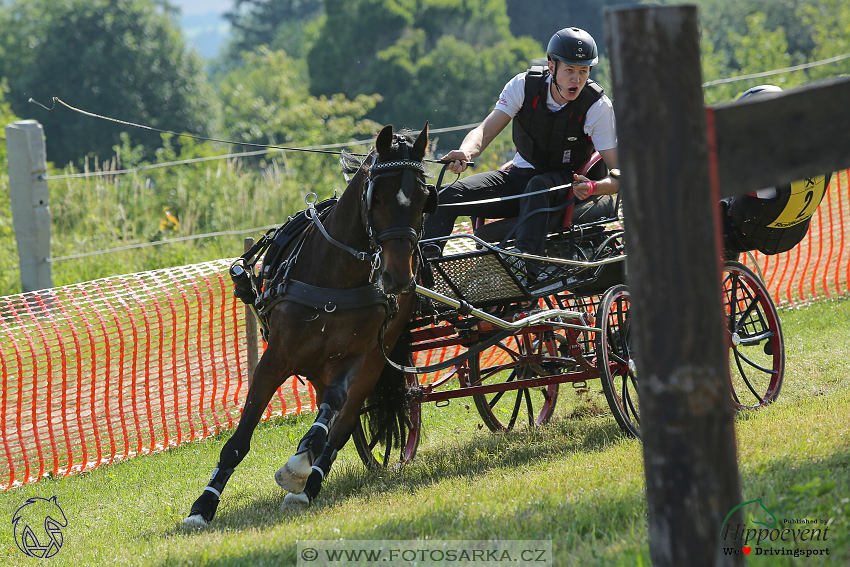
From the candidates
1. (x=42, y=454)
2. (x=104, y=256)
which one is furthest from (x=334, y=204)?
(x=104, y=256)

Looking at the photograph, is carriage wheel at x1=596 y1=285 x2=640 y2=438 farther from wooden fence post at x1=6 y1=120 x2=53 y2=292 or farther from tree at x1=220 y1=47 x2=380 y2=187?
tree at x1=220 y1=47 x2=380 y2=187

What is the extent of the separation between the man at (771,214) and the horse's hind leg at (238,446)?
2.85 m

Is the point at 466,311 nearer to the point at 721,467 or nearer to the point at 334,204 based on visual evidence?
the point at 334,204

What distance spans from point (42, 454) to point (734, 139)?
5.67 meters

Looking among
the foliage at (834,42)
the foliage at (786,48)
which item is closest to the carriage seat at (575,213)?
the foliage at (786,48)

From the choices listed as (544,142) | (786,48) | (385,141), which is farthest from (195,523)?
(786,48)

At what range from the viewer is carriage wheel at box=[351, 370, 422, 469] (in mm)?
5270

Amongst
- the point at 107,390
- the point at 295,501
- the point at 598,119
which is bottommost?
the point at 295,501

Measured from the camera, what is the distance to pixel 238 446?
170 inches

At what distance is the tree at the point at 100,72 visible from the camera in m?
47.5

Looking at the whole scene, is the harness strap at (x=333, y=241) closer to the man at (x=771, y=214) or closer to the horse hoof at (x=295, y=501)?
the horse hoof at (x=295, y=501)

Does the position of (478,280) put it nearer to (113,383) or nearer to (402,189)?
(402,189)

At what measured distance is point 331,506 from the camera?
437cm

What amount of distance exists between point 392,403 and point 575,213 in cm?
162
